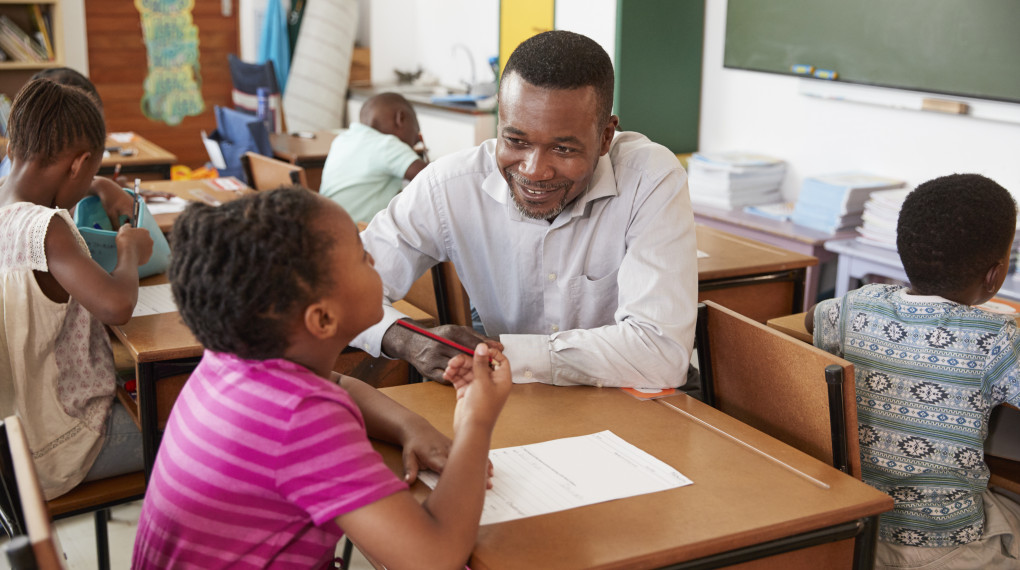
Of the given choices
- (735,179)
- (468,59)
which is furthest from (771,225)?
(468,59)

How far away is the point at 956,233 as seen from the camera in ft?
5.40

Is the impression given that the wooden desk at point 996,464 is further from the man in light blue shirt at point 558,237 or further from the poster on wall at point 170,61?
the poster on wall at point 170,61

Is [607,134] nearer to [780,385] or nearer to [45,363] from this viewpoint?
[780,385]

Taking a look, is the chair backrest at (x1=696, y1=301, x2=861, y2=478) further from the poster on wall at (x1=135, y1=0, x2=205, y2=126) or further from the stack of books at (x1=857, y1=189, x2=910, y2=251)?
the poster on wall at (x1=135, y1=0, x2=205, y2=126)

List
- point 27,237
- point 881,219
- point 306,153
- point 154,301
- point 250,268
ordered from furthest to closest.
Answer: point 306,153 < point 881,219 < point 154,301 < point 27,237 < point 250,268

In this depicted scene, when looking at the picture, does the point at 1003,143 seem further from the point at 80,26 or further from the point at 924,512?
the point at 80,26

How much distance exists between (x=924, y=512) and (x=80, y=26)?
20.3 ft

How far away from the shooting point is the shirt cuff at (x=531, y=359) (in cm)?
159

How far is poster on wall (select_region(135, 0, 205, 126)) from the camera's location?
6.42 meters

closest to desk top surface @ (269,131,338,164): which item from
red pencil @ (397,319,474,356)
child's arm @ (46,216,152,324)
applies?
child's arm @ (46,216,152,324)

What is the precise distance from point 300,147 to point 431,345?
3.23 m

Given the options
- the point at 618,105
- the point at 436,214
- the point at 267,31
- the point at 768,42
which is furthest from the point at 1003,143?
the point at 267,31

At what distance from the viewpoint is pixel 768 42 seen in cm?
419

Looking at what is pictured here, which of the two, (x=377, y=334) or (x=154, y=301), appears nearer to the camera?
(x=377, y=334)
